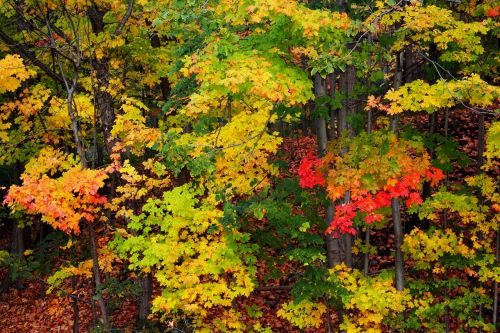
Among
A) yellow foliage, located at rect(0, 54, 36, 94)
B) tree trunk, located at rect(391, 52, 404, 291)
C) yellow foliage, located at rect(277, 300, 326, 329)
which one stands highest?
yellow foliage, located at rect(0, 54, 36, 94)

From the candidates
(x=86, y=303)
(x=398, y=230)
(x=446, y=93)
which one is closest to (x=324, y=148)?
(x=398, y=230)

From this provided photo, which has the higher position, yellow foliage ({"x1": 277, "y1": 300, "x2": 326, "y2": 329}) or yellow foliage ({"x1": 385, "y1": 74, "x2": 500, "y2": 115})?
yellow foliage ({"x1": 385, "y1": 74, "x2": 500, "y2": 115})

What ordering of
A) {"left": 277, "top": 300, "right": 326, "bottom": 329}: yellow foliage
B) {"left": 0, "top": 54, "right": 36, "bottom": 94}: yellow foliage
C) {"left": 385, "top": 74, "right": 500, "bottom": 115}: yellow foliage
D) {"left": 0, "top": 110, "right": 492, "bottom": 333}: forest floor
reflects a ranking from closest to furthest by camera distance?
{"left": 385, "top": 74, "right": 500, "bottom": 115}: yellow foliage → {"left": 0, "top": 54, "right": 36, "bottom": 94}: yellow foliage → {"left": 277, "top": 300, "right": 326, "bottom": 329}: yellow foliage → {"left": 0, "top": 110, "right": 492, "bottom": 333}: forest floor

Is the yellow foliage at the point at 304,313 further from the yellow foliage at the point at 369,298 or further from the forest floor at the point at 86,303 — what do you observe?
the forest floor at the point at 86,303

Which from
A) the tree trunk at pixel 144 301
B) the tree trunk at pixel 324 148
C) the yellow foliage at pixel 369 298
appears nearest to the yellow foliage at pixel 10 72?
the tree trunk at pixel 144 301

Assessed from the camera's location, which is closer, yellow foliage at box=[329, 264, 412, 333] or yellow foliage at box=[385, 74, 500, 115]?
yellow foliage at box=[385, 74, 500, 115]

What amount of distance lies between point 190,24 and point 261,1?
165 cm

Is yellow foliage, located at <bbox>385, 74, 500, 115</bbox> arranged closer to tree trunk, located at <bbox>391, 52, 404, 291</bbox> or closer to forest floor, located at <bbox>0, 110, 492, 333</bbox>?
tree trunk, located at <bbox>391, 52, 404, 291</bbox>

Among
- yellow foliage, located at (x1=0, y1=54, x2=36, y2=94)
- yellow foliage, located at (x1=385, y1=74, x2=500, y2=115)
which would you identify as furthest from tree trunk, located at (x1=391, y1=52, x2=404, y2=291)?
yellow foliage, located at (x1=0, y1=54, x2=36, y2=94)

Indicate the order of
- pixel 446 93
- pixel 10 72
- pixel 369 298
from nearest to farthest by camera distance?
pixel 446 93, pixel 10 72, pixel 369 298

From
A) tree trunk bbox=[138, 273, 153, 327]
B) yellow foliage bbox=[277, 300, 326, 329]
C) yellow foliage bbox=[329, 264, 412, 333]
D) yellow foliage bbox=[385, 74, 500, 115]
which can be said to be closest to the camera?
yellow foliage bbox=[385, 74, 500, 115]

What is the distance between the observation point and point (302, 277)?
10.2 m

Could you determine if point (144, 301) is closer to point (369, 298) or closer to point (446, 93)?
point (369, 298)

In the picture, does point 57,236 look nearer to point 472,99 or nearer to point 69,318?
point 69,318
